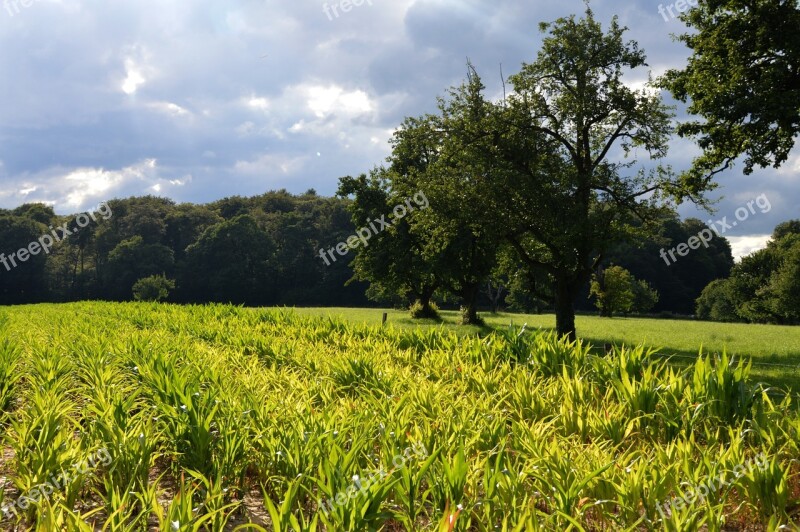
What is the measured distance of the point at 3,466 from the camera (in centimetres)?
545

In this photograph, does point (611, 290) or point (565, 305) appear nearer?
point (565, 305)

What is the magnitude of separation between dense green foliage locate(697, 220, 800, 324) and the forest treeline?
1092 cm

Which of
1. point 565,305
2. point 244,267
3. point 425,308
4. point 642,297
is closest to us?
point 565,305

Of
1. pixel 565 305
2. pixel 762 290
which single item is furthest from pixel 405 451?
pixel 762 290

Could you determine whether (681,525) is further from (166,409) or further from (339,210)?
(339,210)

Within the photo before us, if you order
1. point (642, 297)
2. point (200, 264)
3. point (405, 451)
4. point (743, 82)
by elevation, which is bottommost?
point (642, 297)

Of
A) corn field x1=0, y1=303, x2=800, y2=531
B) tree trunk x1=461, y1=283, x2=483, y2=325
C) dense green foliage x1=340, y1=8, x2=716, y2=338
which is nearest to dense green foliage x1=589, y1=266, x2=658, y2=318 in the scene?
tree trunk x1=461, y1=283, x2=483, y2=325

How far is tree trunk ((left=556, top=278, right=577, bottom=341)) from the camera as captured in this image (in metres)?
21.0

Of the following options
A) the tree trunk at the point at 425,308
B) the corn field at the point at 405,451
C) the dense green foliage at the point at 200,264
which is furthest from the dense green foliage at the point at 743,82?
the dense green foliage at the point at 200,264

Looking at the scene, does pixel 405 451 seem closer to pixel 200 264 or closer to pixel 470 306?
pixel 470 306

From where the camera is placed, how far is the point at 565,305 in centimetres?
2097

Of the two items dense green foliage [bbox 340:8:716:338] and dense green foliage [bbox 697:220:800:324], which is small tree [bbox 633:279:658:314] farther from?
dense green foliage [bbox 340:8:716:338]

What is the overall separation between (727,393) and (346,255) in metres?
76.9

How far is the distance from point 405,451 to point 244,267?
76425mm
